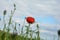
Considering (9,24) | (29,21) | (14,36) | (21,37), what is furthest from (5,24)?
(14,36)

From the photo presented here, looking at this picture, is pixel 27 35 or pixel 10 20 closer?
pixel 10 20

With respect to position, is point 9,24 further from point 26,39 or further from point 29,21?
point 29,21

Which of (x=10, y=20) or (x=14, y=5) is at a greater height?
(x=14, y=5)

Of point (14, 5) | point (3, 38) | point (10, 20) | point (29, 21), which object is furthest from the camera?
point (14, 5)

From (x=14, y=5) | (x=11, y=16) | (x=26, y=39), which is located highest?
(x=14, y=5)

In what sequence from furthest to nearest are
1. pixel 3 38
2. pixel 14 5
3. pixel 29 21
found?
1. pixel 14 5
2. pixel 29 21
3. pixel 3 38

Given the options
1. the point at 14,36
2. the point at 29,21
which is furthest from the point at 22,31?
the point at 14,36

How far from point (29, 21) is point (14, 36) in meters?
1.05

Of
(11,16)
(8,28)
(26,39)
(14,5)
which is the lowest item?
(26,39)

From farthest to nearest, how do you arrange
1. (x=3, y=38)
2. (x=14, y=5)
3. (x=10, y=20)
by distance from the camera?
(x=14, y=5) → (x=10, y=20) → (x=3, y=38)

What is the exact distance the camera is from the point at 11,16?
382 centimetres

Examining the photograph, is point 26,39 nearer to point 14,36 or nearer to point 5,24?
point 5,24

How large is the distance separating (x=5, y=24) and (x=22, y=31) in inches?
20.9

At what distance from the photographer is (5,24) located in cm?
390
